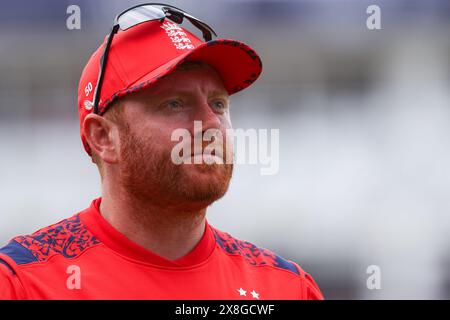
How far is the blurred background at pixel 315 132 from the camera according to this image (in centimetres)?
629

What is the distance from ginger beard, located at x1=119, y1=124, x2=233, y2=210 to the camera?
2.21 m

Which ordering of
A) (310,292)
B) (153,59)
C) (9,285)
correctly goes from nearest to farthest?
(9,285), (153,59), (310,292)

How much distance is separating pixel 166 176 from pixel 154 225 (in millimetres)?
191

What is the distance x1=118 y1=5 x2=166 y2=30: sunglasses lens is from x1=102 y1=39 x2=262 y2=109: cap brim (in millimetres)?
240

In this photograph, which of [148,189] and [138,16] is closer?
[148,189]

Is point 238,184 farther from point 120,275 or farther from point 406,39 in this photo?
point 120,275

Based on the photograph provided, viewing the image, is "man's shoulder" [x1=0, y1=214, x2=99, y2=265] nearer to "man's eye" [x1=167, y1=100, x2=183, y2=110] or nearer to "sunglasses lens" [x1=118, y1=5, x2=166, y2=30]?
"man's eye" [x1=167, y1=100, x2=183, y2=110]

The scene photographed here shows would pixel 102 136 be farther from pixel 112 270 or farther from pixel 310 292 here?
pixel 310 292

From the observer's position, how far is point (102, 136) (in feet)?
7.87

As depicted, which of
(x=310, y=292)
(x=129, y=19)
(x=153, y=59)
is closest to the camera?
(x=153, y=59)

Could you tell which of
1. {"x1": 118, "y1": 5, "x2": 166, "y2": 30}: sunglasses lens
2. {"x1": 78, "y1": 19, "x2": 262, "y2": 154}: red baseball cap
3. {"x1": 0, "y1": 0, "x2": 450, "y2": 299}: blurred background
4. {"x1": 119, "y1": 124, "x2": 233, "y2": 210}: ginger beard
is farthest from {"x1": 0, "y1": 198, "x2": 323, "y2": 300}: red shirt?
{"x1": 0, "y1": 0, "x2": 450, "y2": 299}: blurred background

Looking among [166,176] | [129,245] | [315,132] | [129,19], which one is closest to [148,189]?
[166,176]

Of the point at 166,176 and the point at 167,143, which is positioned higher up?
the point at 167,143

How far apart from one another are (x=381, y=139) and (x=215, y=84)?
4567 mm
